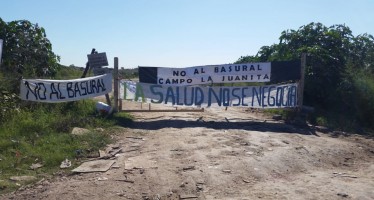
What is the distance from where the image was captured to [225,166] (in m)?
6.87

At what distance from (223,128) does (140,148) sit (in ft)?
9.44

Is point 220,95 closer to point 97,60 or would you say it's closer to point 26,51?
point 97,60

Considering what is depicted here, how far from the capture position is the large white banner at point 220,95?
444 inches

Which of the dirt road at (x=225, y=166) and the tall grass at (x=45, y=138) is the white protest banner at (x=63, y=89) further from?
the dirt road at (x=225, y=166)

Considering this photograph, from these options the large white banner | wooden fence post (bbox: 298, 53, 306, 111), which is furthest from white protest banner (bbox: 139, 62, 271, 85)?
wooden fence post (bbox: 298, 53, 306, 111)

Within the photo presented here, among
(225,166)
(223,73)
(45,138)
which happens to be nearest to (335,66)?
(223,73)

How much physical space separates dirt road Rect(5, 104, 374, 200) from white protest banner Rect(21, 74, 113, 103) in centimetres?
158

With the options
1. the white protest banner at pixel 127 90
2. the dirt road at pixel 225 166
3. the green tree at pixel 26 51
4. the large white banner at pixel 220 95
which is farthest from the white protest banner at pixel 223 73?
the green tree at pixel 26 51

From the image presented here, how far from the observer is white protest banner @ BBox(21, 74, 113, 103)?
9688 millimetres

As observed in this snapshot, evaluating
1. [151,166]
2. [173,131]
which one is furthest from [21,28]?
[151,166]

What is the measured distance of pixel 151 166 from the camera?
6.75m

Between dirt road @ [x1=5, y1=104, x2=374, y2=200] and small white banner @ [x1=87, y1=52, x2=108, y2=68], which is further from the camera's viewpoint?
small white banner @ [x1=87, y1=52, x2=108, y2=68]

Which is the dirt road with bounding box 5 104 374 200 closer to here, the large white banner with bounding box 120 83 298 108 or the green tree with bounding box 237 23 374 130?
the large white banner with bounding box 120 83 298 108

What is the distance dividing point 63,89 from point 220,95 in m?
4.30
